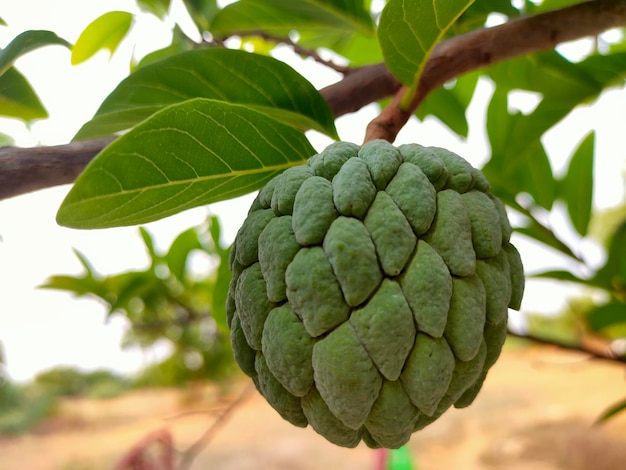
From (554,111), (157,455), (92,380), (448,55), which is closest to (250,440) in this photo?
(157,455)

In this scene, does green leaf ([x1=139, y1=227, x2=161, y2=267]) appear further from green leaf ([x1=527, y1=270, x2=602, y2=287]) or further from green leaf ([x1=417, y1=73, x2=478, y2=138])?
green leaf ([x1=527, y1=270, x2=602, y2=287])

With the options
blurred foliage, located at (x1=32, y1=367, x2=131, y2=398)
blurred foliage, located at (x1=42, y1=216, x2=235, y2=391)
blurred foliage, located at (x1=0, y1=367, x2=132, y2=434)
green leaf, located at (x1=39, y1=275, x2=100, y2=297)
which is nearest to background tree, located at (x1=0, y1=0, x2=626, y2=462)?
blurred foliage, located at (x1=42, y1=216, x2=235, y2=391)

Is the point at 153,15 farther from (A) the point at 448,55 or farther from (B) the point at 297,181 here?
(B) the point at 297,181

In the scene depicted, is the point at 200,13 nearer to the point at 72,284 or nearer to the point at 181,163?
the point at 181,163

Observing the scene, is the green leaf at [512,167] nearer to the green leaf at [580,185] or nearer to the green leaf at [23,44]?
the green leaf at [580,185]

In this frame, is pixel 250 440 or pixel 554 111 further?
pixel 250 440

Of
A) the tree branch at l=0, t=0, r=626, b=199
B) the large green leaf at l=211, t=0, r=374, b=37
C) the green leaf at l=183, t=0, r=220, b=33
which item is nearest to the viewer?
the tree branch at l=0, t=0, r=626, b=199
